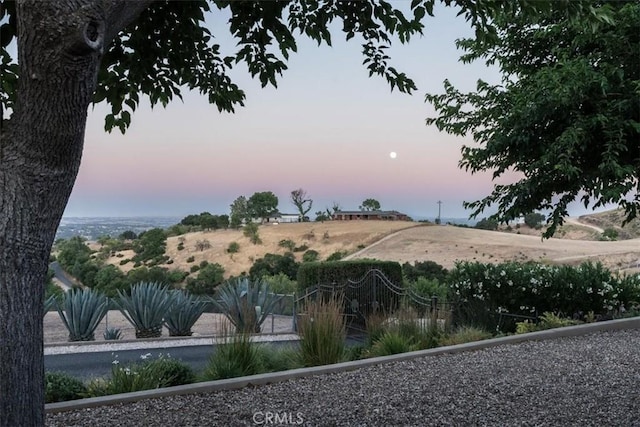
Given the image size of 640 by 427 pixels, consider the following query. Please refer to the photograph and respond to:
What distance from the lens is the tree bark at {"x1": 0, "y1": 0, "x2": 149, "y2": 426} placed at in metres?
2.15

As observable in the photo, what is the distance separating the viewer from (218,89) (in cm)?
487

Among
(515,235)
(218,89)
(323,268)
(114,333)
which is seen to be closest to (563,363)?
(218,89)

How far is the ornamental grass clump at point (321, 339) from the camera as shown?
602 centimetres

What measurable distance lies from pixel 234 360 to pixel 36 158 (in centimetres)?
379

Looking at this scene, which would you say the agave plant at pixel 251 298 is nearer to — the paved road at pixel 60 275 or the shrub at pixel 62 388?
the shrub at pixel 62 388

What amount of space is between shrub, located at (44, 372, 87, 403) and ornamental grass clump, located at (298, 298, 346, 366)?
2208 mm

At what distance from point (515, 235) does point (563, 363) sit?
17.7m

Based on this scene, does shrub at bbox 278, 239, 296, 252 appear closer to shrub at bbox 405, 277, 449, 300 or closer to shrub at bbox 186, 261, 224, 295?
shrub at bbox 186, 261, 224, 295

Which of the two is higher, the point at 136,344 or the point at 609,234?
the point at 609,234

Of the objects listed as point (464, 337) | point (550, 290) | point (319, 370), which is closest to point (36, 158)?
point (319, 370)

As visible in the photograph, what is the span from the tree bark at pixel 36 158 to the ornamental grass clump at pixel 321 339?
3873 millimetres

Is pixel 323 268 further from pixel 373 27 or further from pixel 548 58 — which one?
pixel 373 27

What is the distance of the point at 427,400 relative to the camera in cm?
444

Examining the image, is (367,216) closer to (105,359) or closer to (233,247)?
(233,247)
